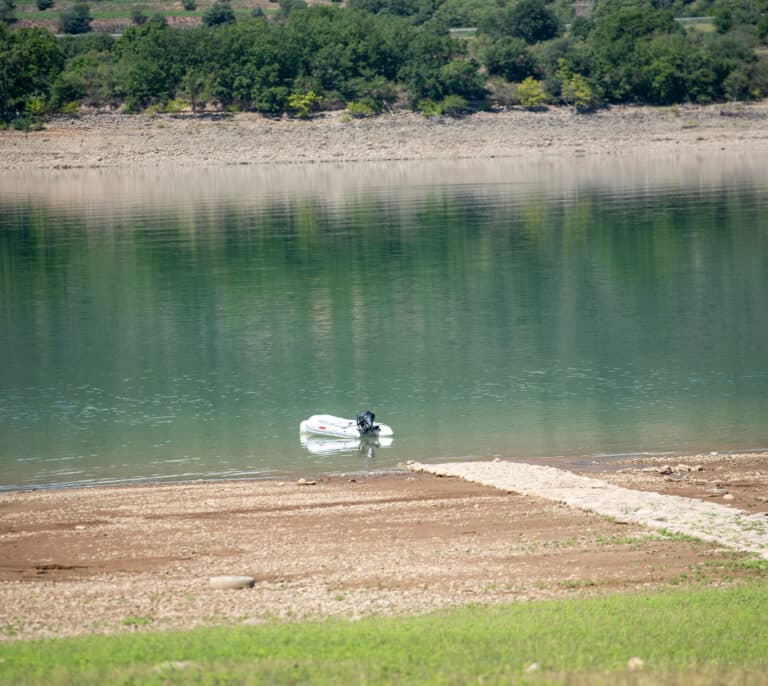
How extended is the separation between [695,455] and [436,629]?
43.0ft

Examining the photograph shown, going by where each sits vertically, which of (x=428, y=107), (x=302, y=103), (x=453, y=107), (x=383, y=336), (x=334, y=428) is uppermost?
(x=302, y=103)

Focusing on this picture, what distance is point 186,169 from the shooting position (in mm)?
148000

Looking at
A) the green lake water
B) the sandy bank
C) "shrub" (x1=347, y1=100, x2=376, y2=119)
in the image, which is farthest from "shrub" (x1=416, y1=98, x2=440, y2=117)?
the green lake water

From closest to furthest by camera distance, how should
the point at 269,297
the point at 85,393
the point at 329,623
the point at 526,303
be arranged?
1. the point at 329,623
2. the point at 85,393
3. the point at 526,303
4. the point at 269,297

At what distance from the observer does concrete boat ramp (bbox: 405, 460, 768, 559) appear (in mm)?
18625

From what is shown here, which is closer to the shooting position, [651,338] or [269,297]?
[651,338]

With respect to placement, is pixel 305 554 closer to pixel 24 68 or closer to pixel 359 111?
pixel 359 111

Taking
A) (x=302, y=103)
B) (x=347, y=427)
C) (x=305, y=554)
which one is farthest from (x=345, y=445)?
(x=302, y=103)

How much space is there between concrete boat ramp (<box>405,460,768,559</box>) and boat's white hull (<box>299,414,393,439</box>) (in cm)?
314

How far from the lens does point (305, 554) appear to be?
60.9 feet

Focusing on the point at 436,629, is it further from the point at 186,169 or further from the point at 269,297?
the point at 186,169

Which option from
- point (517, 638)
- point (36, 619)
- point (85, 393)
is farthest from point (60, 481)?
point (517, 638)

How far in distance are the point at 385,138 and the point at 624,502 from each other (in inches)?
5372

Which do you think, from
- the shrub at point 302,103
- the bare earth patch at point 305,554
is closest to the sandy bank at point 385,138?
the shrub at point 302,103
